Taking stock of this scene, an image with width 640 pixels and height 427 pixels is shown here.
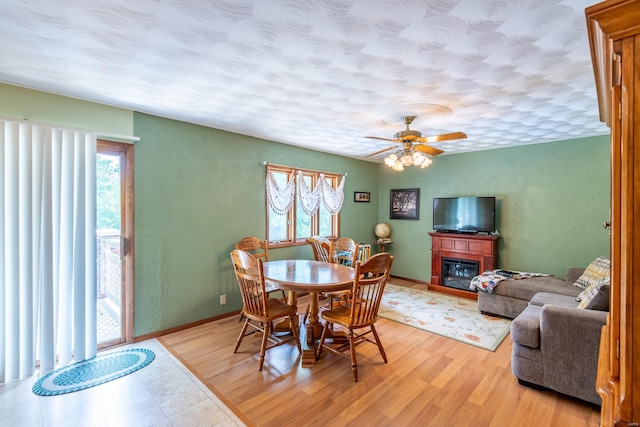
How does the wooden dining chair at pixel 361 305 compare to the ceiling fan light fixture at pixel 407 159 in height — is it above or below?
below

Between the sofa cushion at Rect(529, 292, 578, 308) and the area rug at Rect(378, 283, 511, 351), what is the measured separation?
515 mm

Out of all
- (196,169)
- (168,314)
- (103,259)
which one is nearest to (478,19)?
(196,169)

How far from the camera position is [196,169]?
11.6ft

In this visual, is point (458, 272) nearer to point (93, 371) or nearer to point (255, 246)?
point (255, 246)

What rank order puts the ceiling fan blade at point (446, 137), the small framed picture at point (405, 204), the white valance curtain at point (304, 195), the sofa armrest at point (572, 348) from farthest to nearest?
the small framed picture at point (405, 204), the white valance curtain at point (304, 195), the ceiling fan blade at point (446, 137), the sofa armrest at point (572, 348)

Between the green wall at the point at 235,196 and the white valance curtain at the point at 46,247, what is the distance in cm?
30

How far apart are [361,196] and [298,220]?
1694 mm

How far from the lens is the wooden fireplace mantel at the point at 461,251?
4.59m

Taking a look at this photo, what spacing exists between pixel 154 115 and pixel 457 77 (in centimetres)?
299

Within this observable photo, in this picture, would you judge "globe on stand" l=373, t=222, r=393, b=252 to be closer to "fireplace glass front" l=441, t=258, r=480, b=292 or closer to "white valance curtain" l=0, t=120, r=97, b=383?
"fireplace glass front" l=441, t=258, r=480, b=292

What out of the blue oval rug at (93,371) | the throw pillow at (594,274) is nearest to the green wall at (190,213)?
the blue oval rug at (93,371)

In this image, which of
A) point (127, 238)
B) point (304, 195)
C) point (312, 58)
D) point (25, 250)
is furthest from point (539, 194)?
point (25, 250)

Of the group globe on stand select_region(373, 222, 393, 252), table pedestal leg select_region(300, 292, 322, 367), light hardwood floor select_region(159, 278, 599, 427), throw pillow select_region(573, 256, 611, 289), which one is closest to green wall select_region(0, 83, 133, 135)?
light hardwood floor select_region(159, 278, 599, 427)

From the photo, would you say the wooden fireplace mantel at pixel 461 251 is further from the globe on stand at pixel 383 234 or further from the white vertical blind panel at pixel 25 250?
the white vertical blind panel at pixel 25 250
